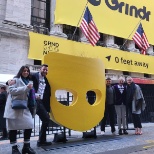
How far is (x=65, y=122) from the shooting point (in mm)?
6117

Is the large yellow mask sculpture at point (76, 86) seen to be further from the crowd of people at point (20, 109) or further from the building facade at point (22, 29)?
the building facade at point (22, 29)

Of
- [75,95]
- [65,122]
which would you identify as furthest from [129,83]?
[65,122]

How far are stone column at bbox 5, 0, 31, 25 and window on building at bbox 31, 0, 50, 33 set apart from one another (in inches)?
41.6

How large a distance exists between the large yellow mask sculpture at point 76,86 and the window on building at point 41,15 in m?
11.5

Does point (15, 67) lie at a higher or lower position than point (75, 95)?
higher

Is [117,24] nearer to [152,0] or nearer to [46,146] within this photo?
[152,0]

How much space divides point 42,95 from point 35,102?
0.70 m

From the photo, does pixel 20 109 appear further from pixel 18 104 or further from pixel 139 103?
pixel 139 103

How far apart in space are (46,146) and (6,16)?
12.3m

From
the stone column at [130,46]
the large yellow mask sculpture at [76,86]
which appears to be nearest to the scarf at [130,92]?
the large yellow mask sculpture at [76,86]

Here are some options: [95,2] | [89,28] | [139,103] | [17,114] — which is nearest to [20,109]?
[17,114]

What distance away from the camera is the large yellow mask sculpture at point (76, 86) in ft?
20.0

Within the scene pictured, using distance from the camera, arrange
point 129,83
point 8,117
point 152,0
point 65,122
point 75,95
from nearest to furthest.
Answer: point 8,117 < point 65,122 < point 75,95 < point 129,83 < point 152,0

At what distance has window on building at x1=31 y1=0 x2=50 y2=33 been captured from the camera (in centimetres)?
1783
